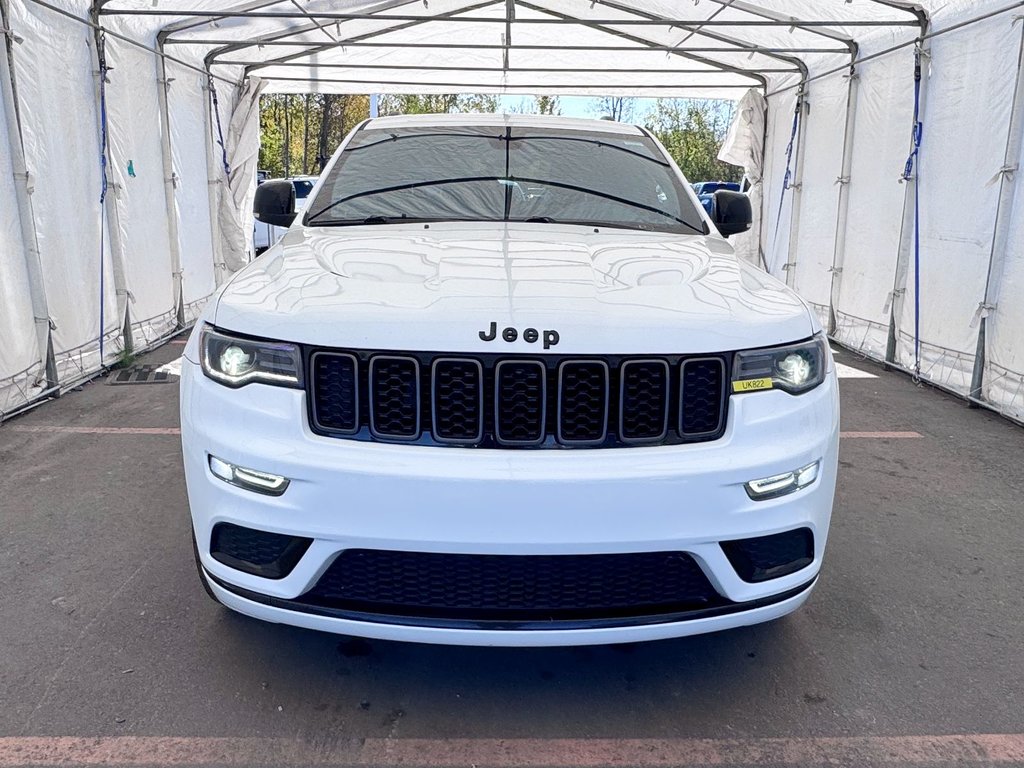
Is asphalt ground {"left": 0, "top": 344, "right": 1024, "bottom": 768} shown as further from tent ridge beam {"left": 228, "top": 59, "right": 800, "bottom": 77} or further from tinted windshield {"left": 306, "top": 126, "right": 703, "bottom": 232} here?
tent ridge beam {"left": 228, "top": 59, "right": 800, "bottom": 77}

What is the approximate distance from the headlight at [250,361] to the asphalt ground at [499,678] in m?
Result: 0.98

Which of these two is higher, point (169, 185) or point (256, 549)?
point (169, 185)

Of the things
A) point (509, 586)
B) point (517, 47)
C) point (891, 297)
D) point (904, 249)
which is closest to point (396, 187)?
point (509, 586)

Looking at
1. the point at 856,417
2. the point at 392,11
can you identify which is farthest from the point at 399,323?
the point at 392,11

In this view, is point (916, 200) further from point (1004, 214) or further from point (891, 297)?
point (1004, 214)

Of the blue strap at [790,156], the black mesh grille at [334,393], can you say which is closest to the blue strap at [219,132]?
the blue strap at [790,156]

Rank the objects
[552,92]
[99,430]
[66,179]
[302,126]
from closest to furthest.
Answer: [99,430] < [66,179] < [552,92] < [302,126]

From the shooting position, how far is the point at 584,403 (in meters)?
2.10

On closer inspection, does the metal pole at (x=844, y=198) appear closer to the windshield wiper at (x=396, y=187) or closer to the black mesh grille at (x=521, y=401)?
the windshield wiper at (x=396, y=187)

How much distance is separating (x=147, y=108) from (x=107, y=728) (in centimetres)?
710

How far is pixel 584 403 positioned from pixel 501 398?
0.22m

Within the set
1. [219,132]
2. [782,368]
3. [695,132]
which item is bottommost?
[782,368]

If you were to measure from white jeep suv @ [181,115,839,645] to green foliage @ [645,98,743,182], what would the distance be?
3408cm

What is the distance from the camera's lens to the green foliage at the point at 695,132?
34.8 m
